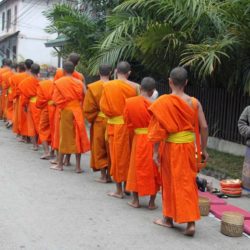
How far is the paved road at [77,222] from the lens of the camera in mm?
5234

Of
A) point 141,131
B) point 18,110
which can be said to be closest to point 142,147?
point 141,131

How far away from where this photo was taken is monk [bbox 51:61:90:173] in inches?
337

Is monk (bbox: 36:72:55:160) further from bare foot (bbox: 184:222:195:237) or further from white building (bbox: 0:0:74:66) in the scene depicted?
white building (bbox: 0:0:74:66)

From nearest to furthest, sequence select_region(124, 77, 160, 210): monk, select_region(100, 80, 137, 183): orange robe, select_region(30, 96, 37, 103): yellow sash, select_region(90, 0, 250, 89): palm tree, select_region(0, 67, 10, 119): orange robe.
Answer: select_region(124, 77, 160, 210): monk
select_region(100, 80, 137, 183): orange robe
select_region(90, 0, 250, 89): palm tree
select_region(30, 96, 37, 103): yellow sash
select_region(0, 67, 10, 119): orange robe

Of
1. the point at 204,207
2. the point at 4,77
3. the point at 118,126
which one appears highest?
the point at 4,77

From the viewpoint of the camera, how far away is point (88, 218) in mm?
6051

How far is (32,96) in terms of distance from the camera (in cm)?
1061

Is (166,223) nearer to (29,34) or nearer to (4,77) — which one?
(4,77)

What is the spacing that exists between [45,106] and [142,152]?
3.93 metres

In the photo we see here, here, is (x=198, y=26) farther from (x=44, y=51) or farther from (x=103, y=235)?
(x=44, y=51)

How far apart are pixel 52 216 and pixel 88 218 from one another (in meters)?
0.41

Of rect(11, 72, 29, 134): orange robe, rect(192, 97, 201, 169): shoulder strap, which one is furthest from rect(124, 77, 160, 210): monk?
rect(11, 72, 29, 134): orange robe

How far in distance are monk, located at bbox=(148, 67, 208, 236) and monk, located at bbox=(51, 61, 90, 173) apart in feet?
10.7

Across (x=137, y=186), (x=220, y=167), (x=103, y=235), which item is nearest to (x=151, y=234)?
(x=103, y=235)
